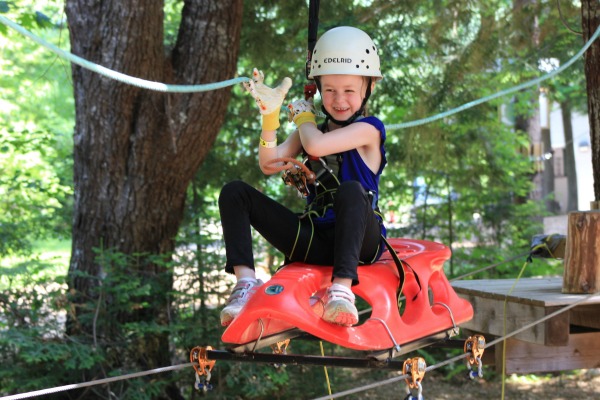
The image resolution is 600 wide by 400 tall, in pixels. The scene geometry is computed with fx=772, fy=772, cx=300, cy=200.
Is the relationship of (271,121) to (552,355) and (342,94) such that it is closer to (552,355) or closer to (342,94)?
(342,94)

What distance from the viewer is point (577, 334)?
15.1 feet

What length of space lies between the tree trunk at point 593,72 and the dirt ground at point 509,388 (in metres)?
3.96

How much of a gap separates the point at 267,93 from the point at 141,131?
3844 mm

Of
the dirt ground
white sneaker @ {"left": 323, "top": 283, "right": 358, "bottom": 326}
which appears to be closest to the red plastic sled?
white sneaker @ {"left": 323, "top": 283, "right": 358, "bottom": 326}

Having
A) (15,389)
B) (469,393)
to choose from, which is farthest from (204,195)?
(469,393)

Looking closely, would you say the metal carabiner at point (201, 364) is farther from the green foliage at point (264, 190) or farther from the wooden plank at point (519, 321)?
the green foliage at point (264, 190)

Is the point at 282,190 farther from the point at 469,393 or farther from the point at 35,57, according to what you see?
the point at 35,57

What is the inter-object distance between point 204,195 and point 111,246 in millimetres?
1741

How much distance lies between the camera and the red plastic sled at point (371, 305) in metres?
2.85

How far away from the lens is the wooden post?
169 inches

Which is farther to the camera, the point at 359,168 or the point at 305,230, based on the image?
the point at 359,168

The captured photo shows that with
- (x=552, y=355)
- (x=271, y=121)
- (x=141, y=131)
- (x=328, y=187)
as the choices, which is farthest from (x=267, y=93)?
(x=141, y=131)

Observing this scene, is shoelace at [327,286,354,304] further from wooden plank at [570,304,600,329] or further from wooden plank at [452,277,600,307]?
wooden plank at [570,304,600,329]

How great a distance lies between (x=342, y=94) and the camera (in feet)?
10.9
